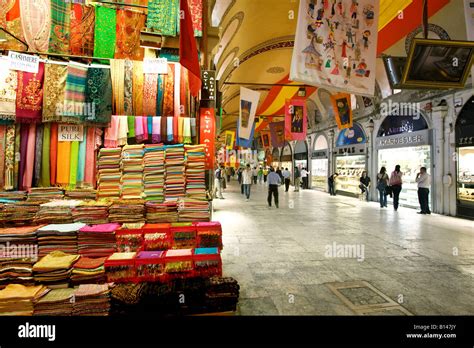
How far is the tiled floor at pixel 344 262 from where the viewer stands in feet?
11.0

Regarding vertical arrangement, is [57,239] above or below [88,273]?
above

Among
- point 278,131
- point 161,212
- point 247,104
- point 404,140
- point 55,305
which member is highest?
point 278,131

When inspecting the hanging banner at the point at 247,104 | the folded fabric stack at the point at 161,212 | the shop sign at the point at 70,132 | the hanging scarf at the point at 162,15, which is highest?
the hanging banner at the point at 247,104

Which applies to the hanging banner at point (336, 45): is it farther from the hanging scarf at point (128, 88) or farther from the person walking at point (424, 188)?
the person walking at point (424, 188)

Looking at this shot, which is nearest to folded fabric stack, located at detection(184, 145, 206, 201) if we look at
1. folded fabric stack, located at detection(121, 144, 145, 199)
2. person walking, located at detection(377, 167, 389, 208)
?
folded fabric stack, located at detection(121, 144, 145, 199)

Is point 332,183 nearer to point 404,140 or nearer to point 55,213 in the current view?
point 404,140

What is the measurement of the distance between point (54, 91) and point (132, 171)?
1.39 metres

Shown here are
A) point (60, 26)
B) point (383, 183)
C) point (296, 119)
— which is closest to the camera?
point (60, 26)

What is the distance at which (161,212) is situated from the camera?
334cm

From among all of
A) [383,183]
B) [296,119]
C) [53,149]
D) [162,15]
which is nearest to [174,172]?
[53,149]

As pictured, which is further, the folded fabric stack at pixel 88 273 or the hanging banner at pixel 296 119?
the hanging banner at pixel 296 119

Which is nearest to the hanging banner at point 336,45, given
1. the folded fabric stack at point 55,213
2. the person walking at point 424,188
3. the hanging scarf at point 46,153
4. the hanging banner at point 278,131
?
the hanging scarf at point 46,153

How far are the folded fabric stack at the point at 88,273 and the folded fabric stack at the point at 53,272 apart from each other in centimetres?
7

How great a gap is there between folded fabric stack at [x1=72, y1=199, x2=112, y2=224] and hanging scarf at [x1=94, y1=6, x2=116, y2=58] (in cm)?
209
